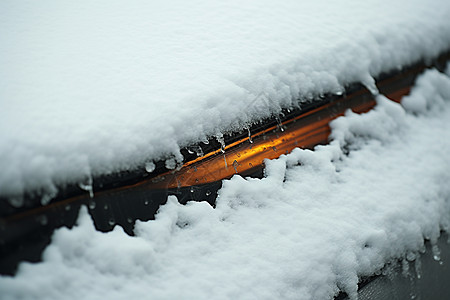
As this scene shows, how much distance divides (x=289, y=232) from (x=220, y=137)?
1.04 feet

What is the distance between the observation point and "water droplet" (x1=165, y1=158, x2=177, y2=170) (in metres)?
0.92

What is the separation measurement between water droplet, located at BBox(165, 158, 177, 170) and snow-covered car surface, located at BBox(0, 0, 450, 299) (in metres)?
0.02

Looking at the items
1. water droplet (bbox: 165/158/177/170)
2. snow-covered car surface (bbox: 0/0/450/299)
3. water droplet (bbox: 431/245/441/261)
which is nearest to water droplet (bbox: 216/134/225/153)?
snow-covered car surface (bbox: 0/0/450/299)

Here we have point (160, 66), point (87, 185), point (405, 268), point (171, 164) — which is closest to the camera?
point (87, 185)

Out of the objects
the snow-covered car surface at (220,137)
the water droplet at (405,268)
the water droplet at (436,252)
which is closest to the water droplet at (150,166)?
the snow-covered car surface at (220,137)

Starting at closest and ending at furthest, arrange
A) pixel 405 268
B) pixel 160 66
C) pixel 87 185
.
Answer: pixel 87 185 < pixel 160 66 < pixel 405 268

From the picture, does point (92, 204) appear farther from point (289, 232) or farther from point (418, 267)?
point (418, 267)

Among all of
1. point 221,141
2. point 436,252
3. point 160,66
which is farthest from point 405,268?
point 160,66

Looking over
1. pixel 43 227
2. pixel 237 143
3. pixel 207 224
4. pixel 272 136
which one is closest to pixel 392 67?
pixel 272 136

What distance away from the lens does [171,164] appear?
3.05 feet

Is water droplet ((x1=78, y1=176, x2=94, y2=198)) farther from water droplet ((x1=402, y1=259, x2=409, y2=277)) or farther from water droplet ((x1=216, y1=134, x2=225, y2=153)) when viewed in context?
water droplet ((x1=402, y1=259, x2=409, y2=277))

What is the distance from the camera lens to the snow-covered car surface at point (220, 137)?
31.8 inches

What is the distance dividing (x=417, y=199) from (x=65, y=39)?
3.92 feet

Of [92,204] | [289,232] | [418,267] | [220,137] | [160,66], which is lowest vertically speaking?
[418,267]
